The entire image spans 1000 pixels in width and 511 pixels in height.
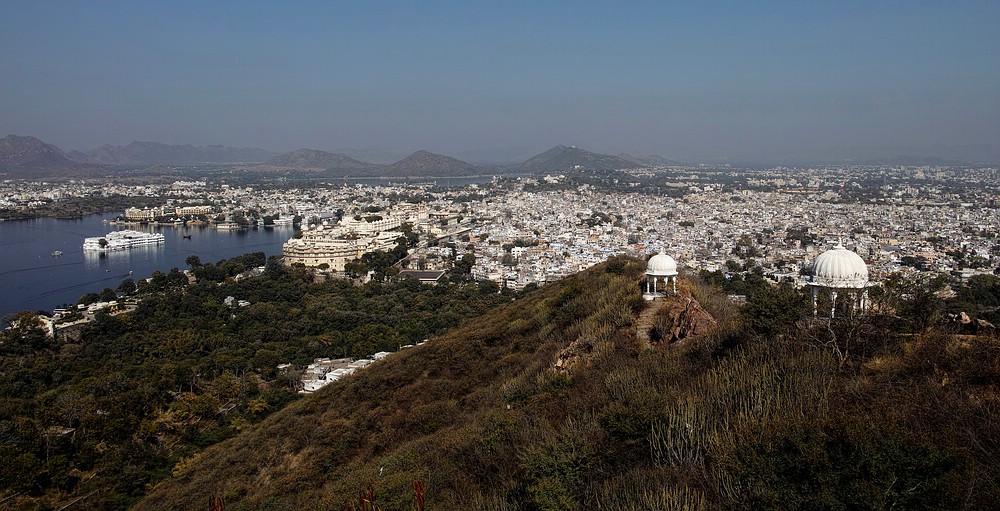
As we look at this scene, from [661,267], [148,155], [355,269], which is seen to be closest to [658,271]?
[661,267]

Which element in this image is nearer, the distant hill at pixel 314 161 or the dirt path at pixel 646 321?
the dirt path at pixel 646 321

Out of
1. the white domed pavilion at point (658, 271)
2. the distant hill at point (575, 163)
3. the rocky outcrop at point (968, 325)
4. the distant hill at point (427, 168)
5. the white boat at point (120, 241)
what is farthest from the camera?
the distant hill at point (427, 168)

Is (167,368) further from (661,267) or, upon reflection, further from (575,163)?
(575,163)

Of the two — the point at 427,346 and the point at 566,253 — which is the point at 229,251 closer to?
the point at 566,253

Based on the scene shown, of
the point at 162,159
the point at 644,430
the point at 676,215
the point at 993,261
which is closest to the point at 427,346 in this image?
the point at 644,430

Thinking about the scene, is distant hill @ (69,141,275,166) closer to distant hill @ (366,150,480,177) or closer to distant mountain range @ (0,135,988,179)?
distant mountain range @ (0,135,988,179)

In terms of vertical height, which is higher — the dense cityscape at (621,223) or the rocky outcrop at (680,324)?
the rocky outcrop at (680,324)

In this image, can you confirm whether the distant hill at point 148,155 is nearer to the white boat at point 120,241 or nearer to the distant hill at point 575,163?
the distant hill at point 575,163

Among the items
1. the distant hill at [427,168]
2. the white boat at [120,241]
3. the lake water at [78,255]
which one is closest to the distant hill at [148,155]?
the distant hill at [427,168]
